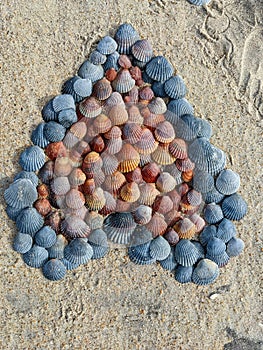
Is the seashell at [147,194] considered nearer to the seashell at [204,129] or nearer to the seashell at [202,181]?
the seashell at [202,181]

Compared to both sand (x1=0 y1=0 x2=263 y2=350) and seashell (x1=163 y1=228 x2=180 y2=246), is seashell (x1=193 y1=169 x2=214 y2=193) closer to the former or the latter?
sand (x1=0 y1=0 x2=263 y2=350)

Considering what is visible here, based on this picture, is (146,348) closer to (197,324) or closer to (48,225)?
(197,324)

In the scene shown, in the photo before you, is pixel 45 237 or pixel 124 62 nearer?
pixel 45 237

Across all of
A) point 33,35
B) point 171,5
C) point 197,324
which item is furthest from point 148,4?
point 197,324

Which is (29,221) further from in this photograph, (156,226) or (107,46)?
(107,46)

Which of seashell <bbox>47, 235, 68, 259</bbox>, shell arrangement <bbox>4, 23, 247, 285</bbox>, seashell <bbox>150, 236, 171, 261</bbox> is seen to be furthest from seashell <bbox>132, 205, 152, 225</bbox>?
seashell <bbox>47, 235, 68, 259</bbox>

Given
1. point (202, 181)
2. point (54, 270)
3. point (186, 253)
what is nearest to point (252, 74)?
point (202, 181)

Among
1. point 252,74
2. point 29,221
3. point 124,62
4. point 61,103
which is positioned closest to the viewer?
point 29,221
